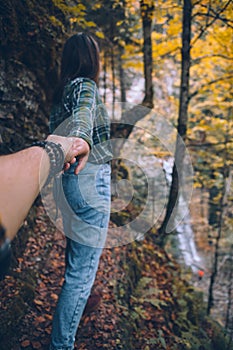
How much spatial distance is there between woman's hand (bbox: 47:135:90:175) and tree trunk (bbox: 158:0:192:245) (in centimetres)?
337

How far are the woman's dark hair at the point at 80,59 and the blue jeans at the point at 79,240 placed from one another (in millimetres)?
771

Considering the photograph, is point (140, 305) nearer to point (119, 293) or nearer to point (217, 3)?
point (119, 293)

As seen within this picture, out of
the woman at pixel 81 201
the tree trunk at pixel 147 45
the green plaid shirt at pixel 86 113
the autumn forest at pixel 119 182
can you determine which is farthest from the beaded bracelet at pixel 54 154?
the tree trunk at pixel 147 45

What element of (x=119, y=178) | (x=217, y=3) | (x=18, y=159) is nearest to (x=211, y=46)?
(x=217, y=3)

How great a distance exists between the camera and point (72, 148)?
1.63m

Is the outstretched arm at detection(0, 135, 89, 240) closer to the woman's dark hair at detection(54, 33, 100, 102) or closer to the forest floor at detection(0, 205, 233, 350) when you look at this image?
the woman's dark hair at detection(54, 33, 100, 102)

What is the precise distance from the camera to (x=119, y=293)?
3.60m

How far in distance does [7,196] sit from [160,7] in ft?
14.0

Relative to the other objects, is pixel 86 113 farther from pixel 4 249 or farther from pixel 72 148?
pixel 4 249

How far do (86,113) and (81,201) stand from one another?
0.71m

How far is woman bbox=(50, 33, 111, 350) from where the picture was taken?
2.24m

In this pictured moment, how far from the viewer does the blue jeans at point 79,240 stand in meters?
2.25

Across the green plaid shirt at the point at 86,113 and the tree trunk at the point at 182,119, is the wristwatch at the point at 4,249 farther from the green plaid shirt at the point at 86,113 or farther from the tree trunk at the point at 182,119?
the tree trunk at the point at 182,119

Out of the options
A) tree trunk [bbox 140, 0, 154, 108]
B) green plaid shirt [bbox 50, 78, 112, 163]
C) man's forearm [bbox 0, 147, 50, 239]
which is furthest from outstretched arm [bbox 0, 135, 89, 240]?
tree trunk [bbox 140, 0, 154, 108]
